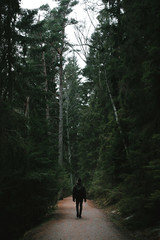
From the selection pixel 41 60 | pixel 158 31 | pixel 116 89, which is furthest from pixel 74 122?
pixel 158 31

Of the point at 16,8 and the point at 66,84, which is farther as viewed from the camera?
the point at 66,84

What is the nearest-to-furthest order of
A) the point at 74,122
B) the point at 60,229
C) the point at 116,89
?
the point at 60,229
the point at 116,89
the point at 74,122

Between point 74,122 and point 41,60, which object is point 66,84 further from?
point 41,60

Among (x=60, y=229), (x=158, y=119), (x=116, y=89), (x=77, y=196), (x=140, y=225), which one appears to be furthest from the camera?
(x=116, y=89)

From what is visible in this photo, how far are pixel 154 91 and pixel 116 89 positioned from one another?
25.2ft

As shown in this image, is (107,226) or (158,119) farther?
(107,226)

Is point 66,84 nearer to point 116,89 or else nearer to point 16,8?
point 116,89

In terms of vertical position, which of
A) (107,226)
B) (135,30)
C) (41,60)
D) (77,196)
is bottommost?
(107,226)

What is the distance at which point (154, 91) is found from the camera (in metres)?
6.32

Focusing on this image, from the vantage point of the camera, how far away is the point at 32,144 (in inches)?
398

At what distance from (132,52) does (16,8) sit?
5.01 metres

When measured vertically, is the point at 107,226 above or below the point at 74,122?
below

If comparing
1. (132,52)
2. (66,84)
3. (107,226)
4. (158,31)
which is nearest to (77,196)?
(107,226)

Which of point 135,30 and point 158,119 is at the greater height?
point 135,30
